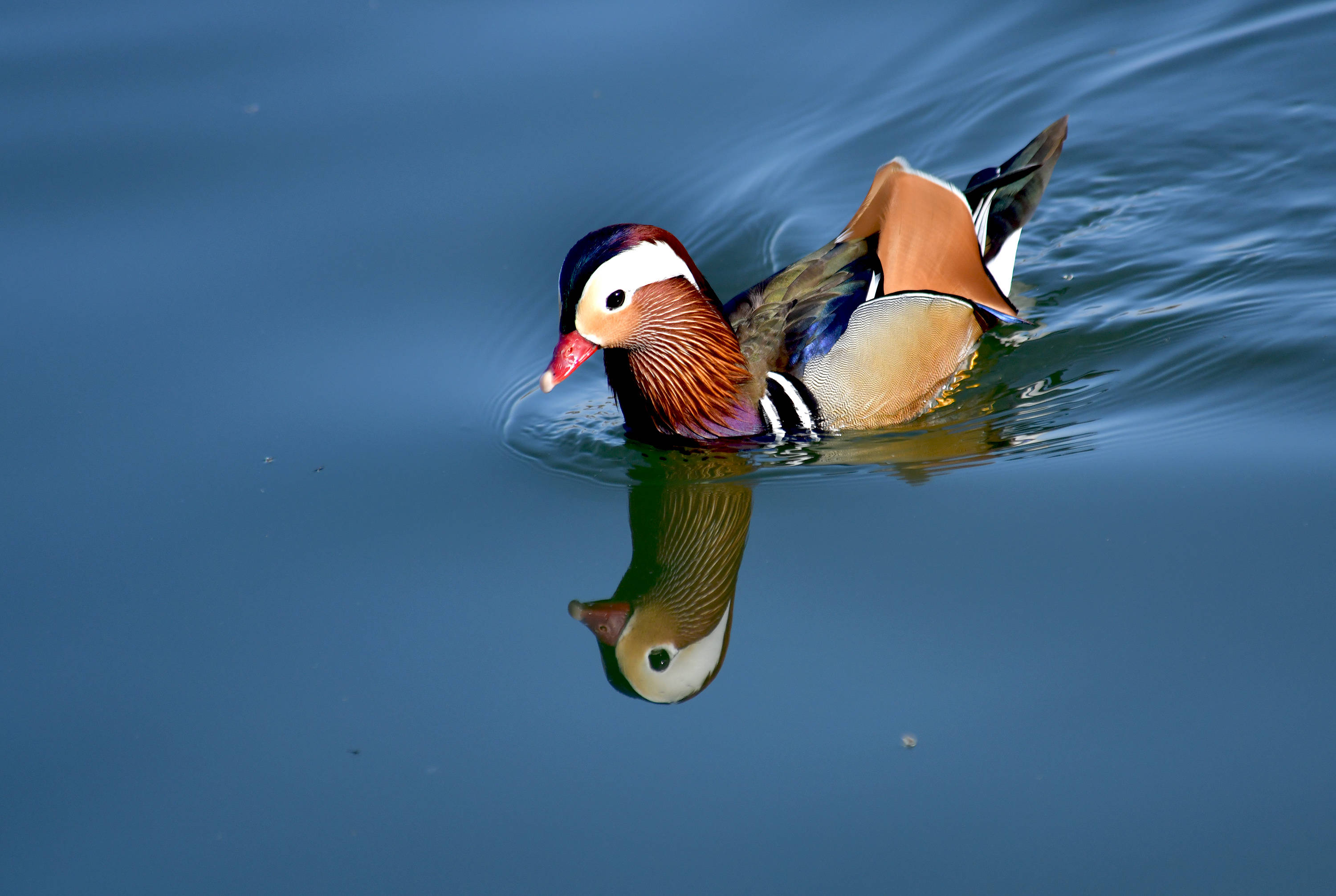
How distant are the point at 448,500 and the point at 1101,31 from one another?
16.5 ft

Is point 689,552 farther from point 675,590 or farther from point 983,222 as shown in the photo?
point 983,222

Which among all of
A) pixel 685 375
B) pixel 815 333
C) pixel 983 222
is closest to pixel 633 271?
pixel 685 375

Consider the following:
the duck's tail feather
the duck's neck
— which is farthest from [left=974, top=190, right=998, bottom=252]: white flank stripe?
the duck's neck

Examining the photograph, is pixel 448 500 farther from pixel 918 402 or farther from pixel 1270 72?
pixel 1270 72

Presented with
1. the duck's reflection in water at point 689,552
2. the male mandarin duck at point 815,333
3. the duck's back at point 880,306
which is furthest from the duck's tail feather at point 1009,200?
the duck's reflection in water at point 689,552

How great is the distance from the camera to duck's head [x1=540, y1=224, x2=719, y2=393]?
4.42 metres

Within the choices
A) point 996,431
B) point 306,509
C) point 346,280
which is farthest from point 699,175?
point 306,509

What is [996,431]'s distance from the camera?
491 cm

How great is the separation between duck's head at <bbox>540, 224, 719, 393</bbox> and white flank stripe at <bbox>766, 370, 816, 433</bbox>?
1.72 feet

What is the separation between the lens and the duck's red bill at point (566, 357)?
4.45 m

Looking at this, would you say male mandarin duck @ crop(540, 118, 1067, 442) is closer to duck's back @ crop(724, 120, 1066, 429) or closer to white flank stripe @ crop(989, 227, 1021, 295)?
duck's back @ crop(724, 120, 1066, 429)

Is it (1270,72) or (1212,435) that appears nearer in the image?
(1212,435)

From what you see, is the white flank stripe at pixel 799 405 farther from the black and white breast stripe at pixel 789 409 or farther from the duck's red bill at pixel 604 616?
the duck's red bill at pixel 604 616


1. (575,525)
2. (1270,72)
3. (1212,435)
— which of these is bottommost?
(575,525)
